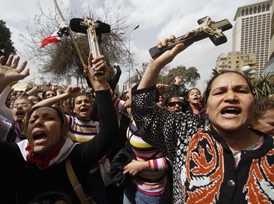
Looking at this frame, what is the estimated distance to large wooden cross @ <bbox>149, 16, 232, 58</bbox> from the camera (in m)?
1.24

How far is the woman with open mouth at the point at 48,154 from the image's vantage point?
4.52ft

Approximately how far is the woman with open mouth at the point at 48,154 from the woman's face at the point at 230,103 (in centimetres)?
75

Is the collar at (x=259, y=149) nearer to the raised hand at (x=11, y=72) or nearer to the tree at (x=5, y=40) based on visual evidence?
the raised hand at (x=11, y=72)

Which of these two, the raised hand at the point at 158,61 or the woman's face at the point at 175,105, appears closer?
the raised hand at the point at 158,61

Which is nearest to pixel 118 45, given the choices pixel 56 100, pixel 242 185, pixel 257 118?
pixel 56 100

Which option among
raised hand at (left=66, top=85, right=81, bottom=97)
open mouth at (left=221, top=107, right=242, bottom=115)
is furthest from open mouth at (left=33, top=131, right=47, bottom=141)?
open mouth at (left=221, top=107, right=242, bottom=115)

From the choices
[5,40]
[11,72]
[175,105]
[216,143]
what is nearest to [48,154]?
[11,72]

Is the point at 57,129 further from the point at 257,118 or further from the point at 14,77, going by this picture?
the point at 257,118

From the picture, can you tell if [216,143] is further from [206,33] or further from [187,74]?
[187,74]

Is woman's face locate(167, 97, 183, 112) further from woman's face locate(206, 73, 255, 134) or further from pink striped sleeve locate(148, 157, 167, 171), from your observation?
woman's face locate(206, 73, 255, 134)

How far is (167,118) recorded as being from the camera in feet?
4.73

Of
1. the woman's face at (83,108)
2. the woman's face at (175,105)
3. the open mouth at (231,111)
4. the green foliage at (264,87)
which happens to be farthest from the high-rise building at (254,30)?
the open mouth at (231,111)

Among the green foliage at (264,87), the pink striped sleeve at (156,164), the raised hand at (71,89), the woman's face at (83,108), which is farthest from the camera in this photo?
the green foliage at (264,87)

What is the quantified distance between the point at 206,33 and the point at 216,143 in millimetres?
733
